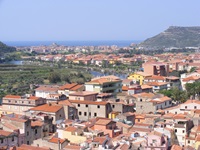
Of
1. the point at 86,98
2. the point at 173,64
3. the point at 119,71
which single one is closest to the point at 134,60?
the point at 119,71

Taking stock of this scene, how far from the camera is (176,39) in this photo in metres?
105

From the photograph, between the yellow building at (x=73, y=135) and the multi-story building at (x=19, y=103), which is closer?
the yellow building at (x=73, y=135)

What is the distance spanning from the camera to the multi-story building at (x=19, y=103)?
17328 mm

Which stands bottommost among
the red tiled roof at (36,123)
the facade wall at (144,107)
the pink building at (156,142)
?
the facade wall at (144,107)

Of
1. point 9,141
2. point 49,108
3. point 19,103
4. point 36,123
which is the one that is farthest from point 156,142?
point 19,103

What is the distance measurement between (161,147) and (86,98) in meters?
7.77

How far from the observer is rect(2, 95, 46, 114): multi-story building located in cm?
1733

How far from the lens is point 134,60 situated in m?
54.4

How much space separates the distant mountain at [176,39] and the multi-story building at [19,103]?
3328 inches

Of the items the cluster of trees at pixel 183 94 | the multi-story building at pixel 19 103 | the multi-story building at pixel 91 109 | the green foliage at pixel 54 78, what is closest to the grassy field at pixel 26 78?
the green foliage at pixel 54 78

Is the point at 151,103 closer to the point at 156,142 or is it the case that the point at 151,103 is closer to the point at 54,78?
the point at 156,142

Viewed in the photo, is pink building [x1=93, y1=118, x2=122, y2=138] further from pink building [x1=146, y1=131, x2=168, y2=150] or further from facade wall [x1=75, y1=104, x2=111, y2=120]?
facade wall [x1=75, y1=104, x2=111, y2=120]

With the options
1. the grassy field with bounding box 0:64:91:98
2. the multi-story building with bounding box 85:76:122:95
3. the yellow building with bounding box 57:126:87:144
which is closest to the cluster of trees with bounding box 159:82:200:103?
the multi-story building with bounding box 85:76:122:95

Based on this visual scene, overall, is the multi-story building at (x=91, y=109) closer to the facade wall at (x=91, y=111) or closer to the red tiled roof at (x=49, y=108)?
the facade wall at (x=91, y=111)
